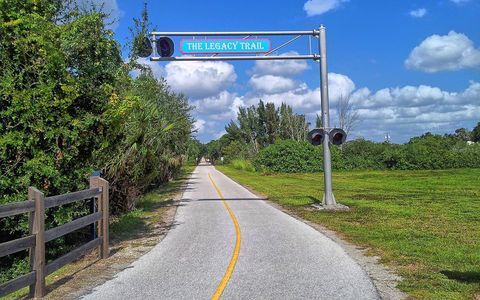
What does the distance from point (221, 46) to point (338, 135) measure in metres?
5.74

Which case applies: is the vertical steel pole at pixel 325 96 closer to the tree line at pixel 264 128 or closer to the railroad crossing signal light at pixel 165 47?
the railroad crossing signal light at pixel 165 47

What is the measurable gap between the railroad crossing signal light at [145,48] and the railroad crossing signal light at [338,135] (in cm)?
767

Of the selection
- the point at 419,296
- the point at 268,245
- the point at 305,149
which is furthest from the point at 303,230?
the point at 305,149

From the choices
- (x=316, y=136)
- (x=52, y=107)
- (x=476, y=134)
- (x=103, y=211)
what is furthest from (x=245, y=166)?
(x=476, y=134)

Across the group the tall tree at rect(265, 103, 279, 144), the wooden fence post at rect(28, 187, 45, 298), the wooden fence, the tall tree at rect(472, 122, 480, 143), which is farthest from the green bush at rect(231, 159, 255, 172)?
the tall tree at rect(472, 122, 480, 143)

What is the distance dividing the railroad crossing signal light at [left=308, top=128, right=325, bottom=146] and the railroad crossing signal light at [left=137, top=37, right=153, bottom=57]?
6.97 meters

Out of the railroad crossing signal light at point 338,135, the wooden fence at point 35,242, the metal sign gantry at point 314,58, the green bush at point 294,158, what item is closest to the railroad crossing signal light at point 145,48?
the metal sign gantry at point 314,58

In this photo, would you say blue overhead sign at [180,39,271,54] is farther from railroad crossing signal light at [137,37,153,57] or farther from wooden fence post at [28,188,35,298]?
wooden fence post at [28,188,35,298]

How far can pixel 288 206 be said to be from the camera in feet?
70.4

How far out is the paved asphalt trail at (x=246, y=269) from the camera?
710 centimetres

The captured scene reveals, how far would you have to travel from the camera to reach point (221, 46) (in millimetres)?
18516

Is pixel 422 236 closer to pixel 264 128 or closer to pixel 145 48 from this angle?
pixel 145 48

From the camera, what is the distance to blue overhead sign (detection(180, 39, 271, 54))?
723 inches

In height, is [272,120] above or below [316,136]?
above
